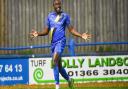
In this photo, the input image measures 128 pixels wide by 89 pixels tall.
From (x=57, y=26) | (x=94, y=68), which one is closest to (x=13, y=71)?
(x=94, y=68)

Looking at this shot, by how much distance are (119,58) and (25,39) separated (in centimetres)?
1103

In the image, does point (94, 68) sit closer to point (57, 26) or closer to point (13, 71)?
point (13, 71)

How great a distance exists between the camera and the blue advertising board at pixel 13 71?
16.7 m

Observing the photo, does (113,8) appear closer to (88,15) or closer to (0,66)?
(88,15)

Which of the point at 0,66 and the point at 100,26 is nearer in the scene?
the point at 0,66

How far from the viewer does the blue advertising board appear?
16.7 m

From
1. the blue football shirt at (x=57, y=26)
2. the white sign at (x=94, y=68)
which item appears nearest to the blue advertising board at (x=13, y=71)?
the white sign at (x=94, y=68)

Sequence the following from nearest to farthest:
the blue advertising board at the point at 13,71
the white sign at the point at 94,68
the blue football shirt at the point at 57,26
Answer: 1. the blue football shirt at the point at 57,26
2. the white sign at the point at 94,68
3. the blue advertising board at the point at 13,71

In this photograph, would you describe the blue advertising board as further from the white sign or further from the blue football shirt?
the blue football shirt

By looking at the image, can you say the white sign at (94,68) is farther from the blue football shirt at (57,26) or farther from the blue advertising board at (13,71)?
the blue football shirt at (57,26)

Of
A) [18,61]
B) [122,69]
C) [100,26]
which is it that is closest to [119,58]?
[122,69]

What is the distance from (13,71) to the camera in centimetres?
1680

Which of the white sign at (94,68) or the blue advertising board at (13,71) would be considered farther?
the blue advertising board at (13,71)

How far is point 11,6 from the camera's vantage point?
2714 cm
